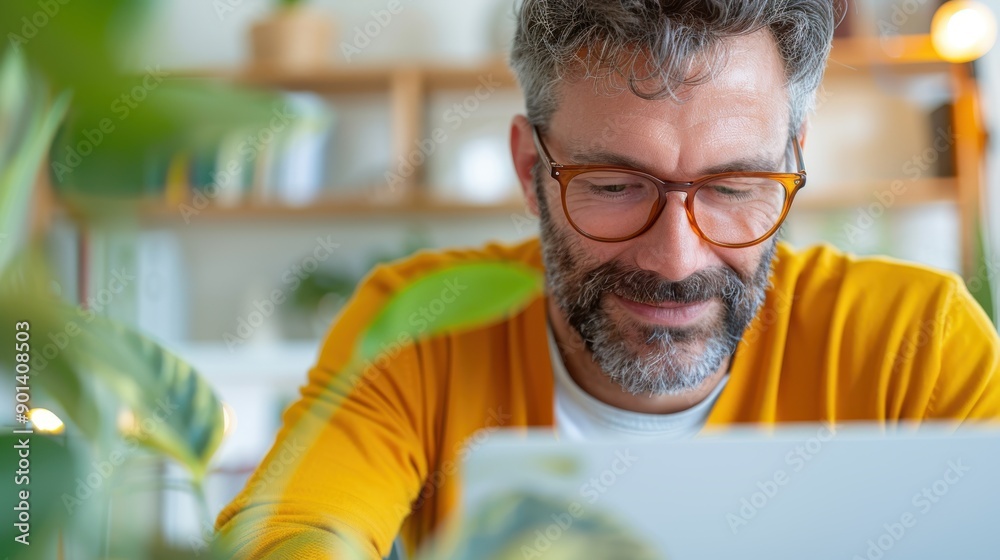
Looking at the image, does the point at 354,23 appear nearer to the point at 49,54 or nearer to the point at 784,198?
the point at 784,198

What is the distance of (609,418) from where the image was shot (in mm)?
1004

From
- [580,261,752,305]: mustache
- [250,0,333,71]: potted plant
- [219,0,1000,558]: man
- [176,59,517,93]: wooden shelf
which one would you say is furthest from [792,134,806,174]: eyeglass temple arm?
[250,0,333,71]: potted plant

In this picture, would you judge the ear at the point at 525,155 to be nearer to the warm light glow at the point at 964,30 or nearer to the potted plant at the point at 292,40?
the warm light glow at the point at 964,30

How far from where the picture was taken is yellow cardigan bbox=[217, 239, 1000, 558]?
0.91 metres

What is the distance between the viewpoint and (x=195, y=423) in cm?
38

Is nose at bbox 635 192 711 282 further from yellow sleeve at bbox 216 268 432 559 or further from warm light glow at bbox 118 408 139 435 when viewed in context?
warm light glow at bbox 118 408 139 435

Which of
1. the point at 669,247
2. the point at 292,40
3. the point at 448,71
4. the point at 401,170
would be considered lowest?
the point at 669,247

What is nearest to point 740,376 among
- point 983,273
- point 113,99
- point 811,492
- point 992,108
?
point 983,273

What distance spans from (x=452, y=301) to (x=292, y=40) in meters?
2.80

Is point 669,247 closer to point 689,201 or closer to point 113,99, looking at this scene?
point 689,201

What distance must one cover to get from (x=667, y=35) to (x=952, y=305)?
1.52ft

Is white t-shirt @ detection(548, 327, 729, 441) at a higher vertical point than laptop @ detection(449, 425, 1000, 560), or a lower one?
lower

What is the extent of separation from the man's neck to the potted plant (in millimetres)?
2201

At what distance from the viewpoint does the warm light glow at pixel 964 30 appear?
2.28m
